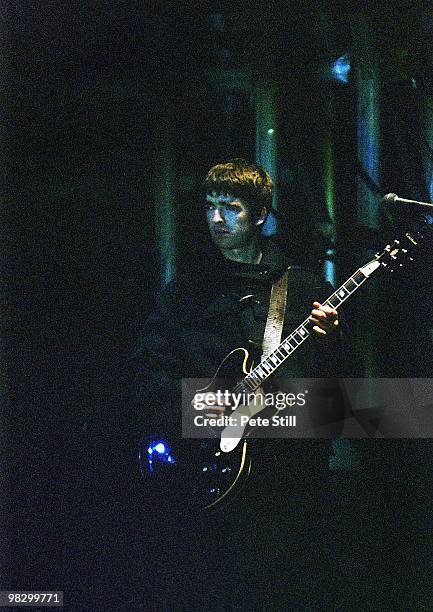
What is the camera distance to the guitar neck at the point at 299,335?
124 inches

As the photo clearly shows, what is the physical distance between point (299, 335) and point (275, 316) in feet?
0.35

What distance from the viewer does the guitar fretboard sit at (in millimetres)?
3154

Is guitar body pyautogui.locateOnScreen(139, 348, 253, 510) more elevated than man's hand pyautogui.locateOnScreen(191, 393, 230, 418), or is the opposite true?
man's hand pyautogui.locateOnScreen(191, 393, 230, 418)

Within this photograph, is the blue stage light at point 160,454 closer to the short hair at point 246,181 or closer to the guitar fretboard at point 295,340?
the guitar fretboard at point 295,340

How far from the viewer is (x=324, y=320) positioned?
3.15 metres

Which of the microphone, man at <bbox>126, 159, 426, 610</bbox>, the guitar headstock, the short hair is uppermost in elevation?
the short hair

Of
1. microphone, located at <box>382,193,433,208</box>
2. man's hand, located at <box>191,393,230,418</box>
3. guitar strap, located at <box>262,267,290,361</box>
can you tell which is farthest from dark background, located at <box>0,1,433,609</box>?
man's hand, located at <box>191,393,230,418</box>

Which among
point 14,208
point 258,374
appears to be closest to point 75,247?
point 14,208

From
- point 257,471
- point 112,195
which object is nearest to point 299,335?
point 257,471

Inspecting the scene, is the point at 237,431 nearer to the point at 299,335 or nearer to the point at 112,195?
the point at 299,335

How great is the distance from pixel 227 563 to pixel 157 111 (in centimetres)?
159

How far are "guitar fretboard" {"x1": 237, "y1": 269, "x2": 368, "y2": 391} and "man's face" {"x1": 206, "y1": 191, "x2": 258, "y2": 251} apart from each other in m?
0.35

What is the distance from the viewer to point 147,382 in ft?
10.6

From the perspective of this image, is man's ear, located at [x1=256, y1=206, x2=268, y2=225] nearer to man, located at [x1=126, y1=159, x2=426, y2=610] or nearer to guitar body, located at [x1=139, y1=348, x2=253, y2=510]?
man, located at [x1=126, y1=159, x2=426, y2=610]
